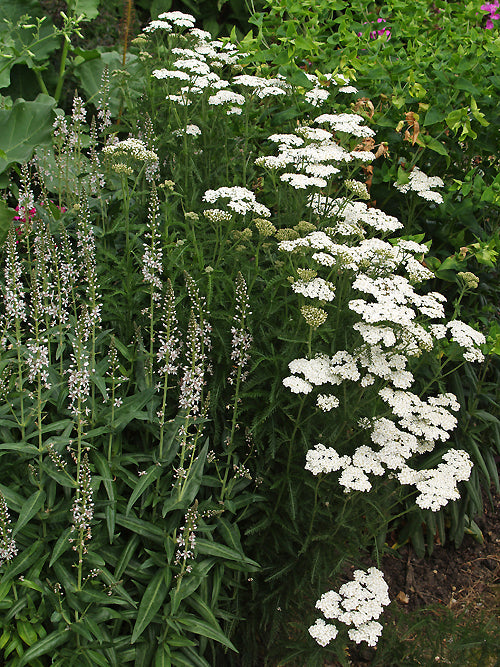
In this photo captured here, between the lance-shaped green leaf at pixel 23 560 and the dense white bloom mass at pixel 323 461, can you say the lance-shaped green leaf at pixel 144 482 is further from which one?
the dense white bloom mass at pixel 323 461

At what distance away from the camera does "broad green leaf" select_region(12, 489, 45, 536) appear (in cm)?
234

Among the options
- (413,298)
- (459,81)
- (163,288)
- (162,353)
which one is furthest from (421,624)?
(459,81)

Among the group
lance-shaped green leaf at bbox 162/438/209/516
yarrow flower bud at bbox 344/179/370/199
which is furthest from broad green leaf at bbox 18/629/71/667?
yarrow flower bud at bbox 344/179/370/199


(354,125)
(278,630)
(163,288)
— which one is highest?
(354,125)

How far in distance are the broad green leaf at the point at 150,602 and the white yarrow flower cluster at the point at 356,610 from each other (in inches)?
22.9

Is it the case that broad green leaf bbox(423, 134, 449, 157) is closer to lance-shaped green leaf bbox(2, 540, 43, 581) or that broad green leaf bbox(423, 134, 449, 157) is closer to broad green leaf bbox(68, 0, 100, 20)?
lance-shaped green leaf bbox(2, 540, 43, 581)

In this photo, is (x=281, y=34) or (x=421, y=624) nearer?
(x=421, y=624)

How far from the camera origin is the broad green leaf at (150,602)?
2.38 meters

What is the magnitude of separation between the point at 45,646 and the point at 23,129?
3251 millimetres

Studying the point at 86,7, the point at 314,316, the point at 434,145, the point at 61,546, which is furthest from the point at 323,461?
the point at 86,7

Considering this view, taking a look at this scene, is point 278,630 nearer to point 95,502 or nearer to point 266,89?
point 95,502

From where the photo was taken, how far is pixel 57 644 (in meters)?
2.32

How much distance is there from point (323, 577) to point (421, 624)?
0.49 m

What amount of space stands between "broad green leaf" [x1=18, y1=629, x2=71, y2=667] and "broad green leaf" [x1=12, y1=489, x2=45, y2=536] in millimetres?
391
